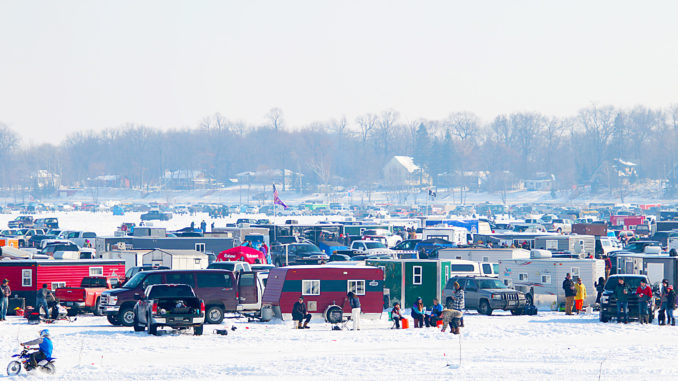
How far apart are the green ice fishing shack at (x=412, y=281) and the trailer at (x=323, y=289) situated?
339 cm

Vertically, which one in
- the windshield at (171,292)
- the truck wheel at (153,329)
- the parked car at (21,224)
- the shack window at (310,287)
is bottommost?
the parked car at (21,224)

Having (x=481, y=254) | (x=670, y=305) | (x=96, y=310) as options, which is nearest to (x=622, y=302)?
(x=670, y=305)

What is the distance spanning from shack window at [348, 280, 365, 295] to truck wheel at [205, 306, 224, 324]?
3599 mm

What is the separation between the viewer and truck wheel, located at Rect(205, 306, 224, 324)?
29.7m

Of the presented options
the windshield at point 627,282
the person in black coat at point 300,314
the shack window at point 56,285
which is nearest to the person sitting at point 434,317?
Result: the person in black coat at point 300,314

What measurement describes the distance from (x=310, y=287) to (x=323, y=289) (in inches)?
14.1

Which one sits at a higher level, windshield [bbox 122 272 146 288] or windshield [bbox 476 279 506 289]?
windshield [bbox 122 272 146 288]

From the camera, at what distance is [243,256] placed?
44312 millimetres

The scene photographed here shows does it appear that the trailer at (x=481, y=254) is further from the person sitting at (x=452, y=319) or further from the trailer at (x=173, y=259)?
the person sitting at (x=452, y=319)

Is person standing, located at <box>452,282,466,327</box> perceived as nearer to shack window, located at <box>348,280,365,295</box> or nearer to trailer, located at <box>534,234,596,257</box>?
shack window, located at <box>348,280,365,295</box>

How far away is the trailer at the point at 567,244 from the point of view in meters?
52.1

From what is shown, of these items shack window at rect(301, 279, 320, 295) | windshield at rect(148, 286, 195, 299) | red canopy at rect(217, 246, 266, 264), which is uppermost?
windshield at rect(148, 286, 195, 299)

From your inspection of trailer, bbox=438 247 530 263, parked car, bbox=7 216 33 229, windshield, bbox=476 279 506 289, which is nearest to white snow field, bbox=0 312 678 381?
windshield, bbox=476 279 506 289

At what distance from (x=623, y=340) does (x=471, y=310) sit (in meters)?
8.06
